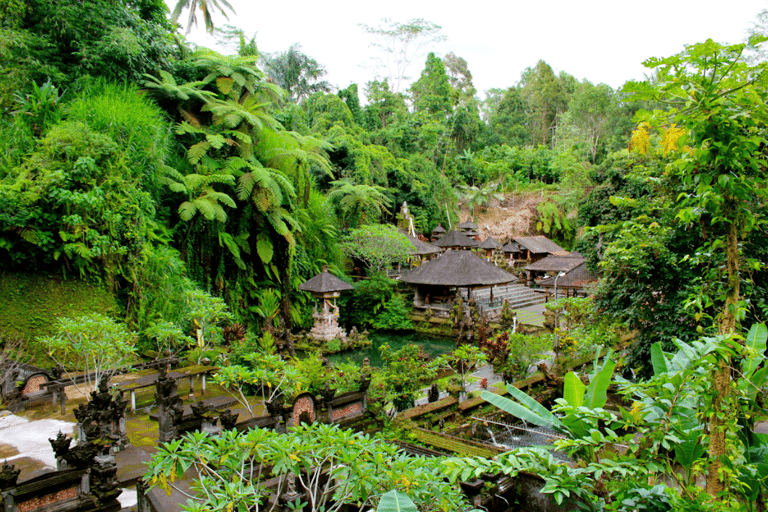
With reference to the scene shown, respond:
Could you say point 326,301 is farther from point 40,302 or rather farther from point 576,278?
point 576,278

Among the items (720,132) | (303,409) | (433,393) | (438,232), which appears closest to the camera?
(720,132)

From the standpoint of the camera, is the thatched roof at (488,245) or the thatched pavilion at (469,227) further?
the thatched pavilion at (469,227)

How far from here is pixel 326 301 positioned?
1507 cm

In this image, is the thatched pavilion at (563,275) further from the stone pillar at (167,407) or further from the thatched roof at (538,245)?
the stone pillar at (167,407)

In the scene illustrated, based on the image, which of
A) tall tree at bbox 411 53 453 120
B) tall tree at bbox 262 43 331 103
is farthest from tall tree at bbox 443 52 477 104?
tall tree at bbox 262 43 331 103

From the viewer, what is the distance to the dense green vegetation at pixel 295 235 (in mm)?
2203

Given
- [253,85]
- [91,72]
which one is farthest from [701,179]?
[253,85]

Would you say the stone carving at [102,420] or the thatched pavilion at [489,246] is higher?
the thatched pavilion at [489,246]

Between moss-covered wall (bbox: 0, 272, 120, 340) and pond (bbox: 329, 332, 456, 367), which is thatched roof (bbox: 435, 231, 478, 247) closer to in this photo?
pond (bbox: 329, 332, 456, 367)

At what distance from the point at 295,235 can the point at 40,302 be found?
7.65 meters

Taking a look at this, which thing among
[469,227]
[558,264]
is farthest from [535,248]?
[558,264]

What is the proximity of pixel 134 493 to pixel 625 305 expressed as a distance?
6.37 meters

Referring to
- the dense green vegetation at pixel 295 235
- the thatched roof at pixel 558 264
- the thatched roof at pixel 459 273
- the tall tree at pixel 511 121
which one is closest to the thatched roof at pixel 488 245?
the thatched roof at pixel 558 264

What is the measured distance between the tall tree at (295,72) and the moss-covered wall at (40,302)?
72.2 ft
